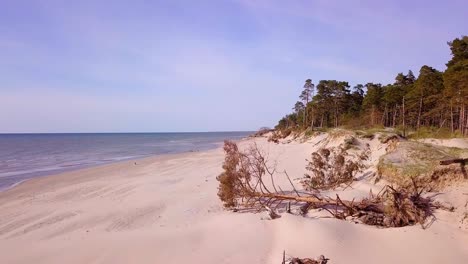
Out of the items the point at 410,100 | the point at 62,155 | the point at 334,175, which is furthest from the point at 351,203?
the point at 62,155

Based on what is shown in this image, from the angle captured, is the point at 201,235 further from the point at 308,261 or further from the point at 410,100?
the point at 410,100

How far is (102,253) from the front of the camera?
21.0ft

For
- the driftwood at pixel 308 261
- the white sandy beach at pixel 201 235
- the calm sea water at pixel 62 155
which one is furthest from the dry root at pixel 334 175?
the calm sea water at pixel 62 155

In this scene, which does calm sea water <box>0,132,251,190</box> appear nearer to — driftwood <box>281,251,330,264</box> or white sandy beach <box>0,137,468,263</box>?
white sandy beach <box>0,137,468,263</box>

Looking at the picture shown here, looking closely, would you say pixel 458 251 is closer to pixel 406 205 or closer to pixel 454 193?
→ pixel 406 205

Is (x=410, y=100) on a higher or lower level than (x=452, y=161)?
higher

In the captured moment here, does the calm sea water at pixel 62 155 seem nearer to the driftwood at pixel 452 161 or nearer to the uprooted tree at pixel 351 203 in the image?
the uprooted tree at pixel 351 203

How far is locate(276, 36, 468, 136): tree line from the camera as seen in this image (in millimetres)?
26164

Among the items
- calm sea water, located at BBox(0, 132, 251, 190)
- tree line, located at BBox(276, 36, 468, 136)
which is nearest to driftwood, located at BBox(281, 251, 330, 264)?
calm sea water, located at BBox(0, 132, 251, 190)

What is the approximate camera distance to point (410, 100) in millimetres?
34656

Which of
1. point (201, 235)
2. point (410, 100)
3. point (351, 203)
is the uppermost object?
point (410, 100)

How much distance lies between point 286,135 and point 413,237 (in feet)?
132

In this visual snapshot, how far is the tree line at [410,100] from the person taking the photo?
26.2 m

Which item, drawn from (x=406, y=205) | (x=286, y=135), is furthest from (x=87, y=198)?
(x=286, y=135)
